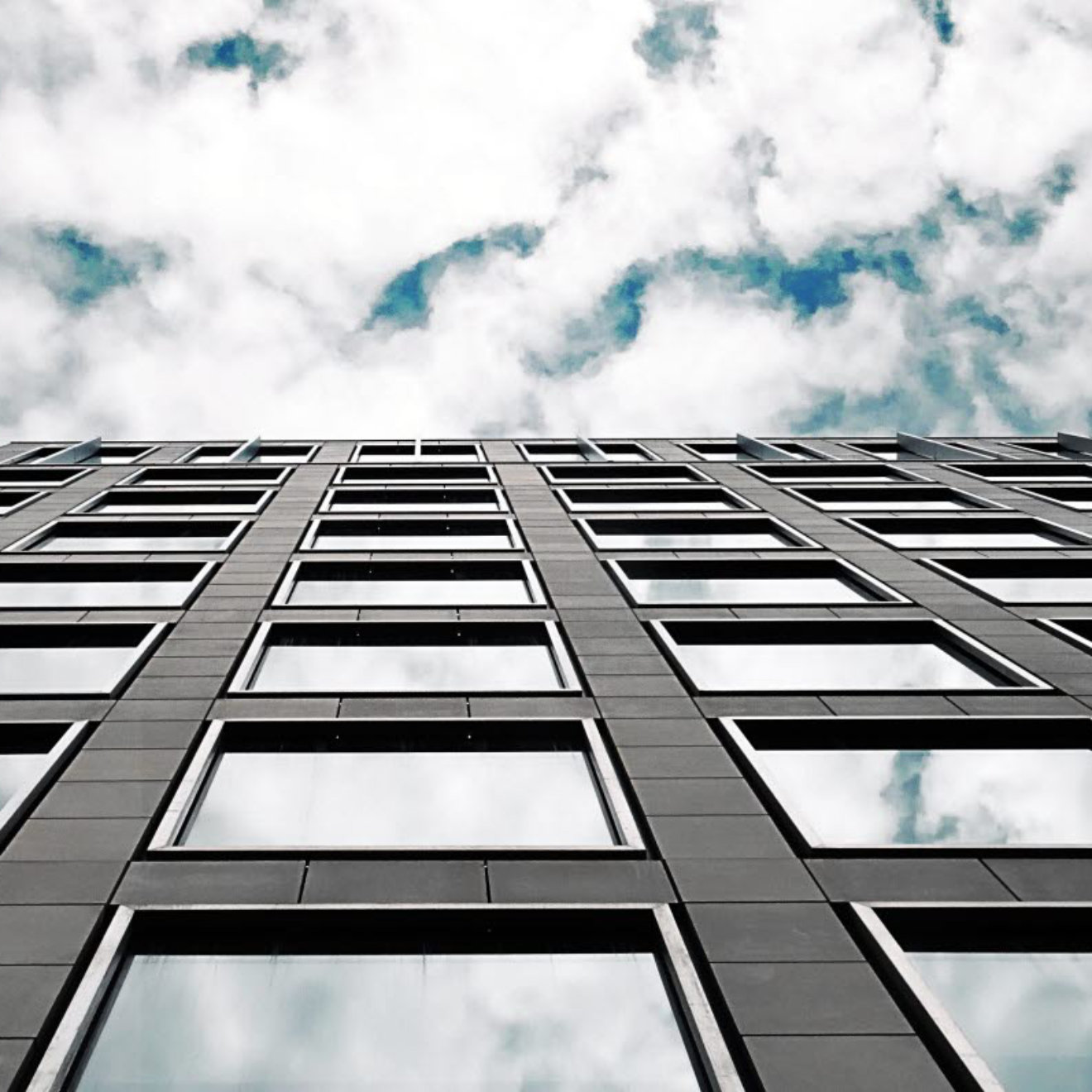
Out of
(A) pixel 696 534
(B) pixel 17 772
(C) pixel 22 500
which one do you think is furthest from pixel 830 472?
(B) pixel 17 772

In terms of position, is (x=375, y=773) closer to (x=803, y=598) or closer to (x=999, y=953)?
(x=999, y=953)

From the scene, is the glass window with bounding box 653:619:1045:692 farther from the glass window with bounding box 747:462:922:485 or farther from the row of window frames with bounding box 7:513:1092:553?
the glass window with bounding box 747:462:922:485

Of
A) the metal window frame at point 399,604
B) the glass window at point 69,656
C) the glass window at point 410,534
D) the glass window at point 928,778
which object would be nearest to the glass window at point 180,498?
the glass window at point 410,534

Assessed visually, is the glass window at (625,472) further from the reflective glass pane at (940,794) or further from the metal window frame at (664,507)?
the reflective glass pane at (940,794)

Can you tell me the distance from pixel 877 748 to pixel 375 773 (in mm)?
7077

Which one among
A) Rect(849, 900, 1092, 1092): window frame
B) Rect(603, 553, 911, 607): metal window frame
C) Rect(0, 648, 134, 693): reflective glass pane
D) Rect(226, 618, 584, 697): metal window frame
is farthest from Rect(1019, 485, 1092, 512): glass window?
Rect(0, 648, 134, 693): reflective glass pane

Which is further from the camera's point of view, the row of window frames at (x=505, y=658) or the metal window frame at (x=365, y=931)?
the row of window frames at (x=505, y=658)

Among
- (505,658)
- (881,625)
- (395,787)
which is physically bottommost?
(881,625)

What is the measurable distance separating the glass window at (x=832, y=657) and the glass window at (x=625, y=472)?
1395cm

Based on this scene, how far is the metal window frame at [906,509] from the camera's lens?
25562mm

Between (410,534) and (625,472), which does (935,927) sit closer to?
(410,534)

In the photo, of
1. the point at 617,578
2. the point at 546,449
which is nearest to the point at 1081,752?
the point at 617,578

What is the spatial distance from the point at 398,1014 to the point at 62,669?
9656 millimetres

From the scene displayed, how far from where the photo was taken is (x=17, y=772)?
11484 mm
